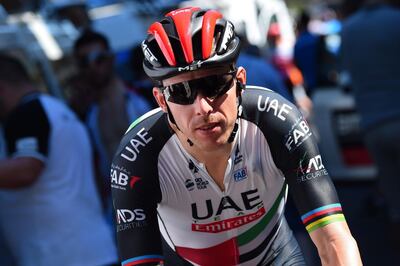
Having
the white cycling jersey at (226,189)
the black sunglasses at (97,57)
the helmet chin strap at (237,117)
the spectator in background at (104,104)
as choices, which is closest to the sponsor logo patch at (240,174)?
the white cycling jersey at (226,189)

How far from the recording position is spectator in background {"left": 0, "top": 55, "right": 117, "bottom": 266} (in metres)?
4.52

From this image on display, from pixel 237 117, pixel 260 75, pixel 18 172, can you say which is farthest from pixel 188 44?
pixel 260 75

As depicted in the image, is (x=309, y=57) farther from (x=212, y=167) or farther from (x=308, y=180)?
(x=308, y=180)

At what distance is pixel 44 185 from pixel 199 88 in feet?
6.59

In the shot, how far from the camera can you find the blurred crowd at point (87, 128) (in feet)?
15.1

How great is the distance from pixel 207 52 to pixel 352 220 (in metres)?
6.37

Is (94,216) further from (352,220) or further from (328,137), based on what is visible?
(328,137)

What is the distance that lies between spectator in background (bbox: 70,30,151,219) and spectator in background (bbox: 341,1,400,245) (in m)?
1.73

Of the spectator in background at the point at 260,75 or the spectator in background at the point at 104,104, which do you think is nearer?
the spectator in background at the point at 104,104

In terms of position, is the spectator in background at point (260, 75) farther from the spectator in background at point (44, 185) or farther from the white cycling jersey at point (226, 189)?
the white cycling jersey at point (226, 189)

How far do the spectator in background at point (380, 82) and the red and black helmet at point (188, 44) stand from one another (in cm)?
353

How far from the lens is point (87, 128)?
18.8 feet

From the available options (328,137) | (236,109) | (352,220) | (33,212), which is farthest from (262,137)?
(328,137)

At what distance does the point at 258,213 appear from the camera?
343 centimetres
